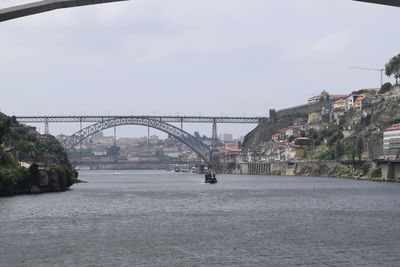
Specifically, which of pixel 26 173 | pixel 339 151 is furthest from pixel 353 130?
pixel 26 173

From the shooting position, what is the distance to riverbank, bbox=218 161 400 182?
11551cm

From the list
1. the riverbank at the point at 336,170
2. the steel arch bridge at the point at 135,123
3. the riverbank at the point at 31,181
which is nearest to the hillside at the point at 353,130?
the riverbank at the point at 336,170

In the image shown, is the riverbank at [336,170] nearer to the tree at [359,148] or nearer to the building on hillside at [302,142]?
the tree at [359,148]

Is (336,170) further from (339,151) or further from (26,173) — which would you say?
(26,173)

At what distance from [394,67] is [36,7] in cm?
16339

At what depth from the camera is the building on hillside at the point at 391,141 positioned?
135 meters

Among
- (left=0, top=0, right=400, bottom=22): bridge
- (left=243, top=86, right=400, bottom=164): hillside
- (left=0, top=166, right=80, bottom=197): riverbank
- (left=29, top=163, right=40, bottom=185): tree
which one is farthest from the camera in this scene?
(left=243, top=86, right=400, bottom=164): hillside

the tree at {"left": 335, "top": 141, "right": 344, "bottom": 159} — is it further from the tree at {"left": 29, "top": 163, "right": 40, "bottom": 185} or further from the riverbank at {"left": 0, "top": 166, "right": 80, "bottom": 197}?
the tree at {"left": 29, "top": 163, "right": 40, "bottom": 185}

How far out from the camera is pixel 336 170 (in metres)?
147

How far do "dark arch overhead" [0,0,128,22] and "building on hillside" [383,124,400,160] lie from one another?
12802 cm

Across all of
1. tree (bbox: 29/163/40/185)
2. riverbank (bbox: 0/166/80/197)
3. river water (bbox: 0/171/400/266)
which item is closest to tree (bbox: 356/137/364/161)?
riverbank (bbox: 0/166/80/197)

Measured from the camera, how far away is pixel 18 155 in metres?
108

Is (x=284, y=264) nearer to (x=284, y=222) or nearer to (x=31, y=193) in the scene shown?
(x=284, y=222)

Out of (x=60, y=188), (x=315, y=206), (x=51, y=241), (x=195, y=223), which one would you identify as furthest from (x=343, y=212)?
(x=60, y=188)
